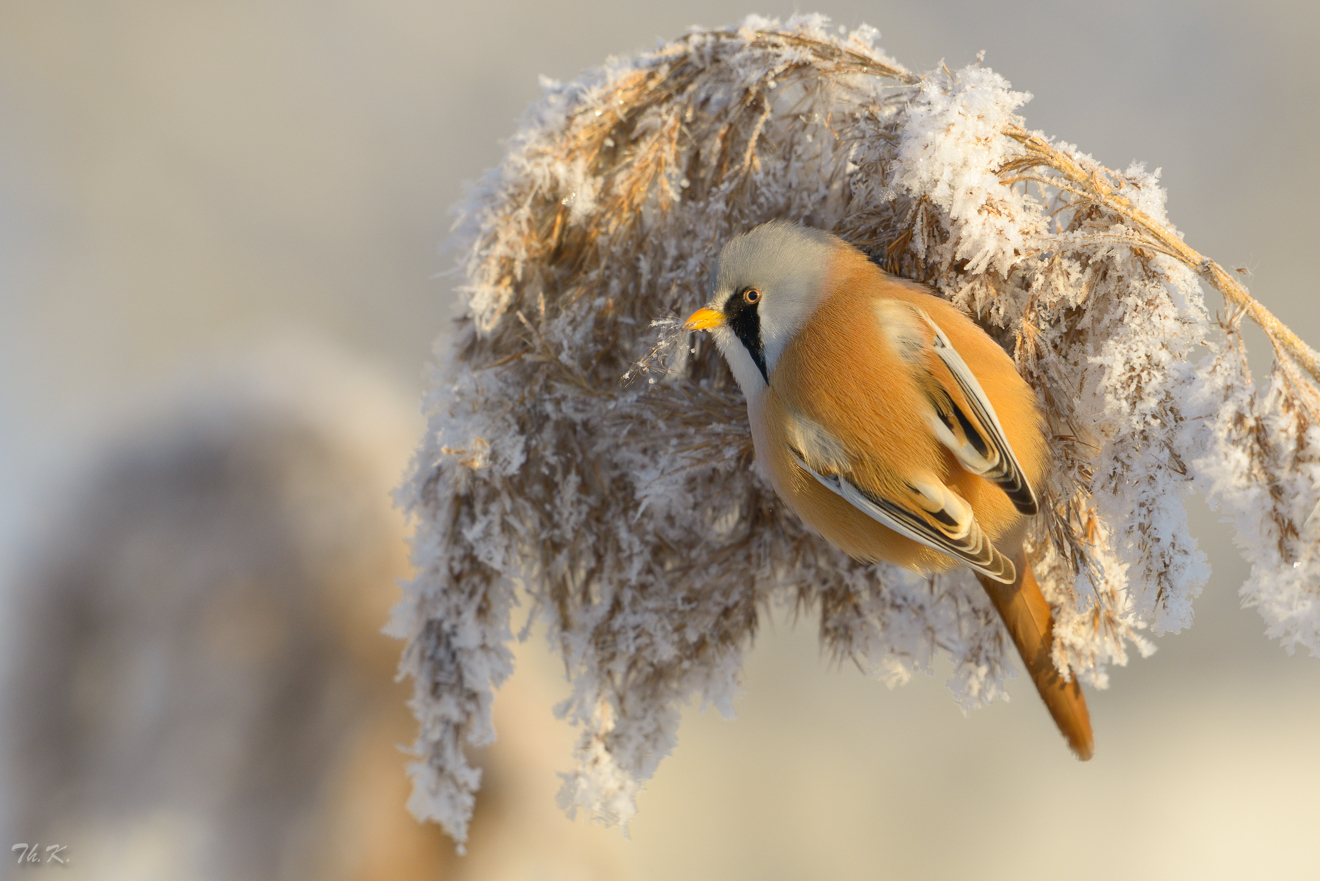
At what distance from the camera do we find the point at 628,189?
66 cm

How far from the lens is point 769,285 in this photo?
1.80 ft

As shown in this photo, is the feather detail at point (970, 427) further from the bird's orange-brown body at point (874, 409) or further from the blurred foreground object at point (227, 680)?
the blurred foreground object at point (227, 680)

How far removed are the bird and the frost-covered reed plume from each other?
0.04 metres

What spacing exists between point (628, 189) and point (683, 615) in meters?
0.39

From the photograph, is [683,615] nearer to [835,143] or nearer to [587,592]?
[587,592]

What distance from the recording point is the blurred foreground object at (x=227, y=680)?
1.02 m

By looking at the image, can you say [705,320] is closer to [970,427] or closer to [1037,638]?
[970,427]

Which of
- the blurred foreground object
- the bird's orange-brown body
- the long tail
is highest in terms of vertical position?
the bird's orange-brown body

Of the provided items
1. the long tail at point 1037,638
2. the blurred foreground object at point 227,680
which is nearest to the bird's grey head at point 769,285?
the long tail at point 1037,638

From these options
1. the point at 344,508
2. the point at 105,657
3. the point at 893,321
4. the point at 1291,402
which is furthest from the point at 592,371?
the point at 105,657

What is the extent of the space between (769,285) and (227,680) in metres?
0.97

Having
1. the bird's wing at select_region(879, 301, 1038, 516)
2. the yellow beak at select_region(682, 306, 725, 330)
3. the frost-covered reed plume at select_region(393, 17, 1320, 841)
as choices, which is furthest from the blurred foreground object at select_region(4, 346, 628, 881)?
the bird's wing at select_region(879, 301, 1038, 516)

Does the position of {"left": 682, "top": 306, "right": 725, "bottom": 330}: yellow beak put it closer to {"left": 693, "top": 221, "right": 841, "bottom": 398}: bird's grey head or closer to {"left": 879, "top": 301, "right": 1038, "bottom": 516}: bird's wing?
{"left": 693, "top": 221, "right": 841, "bottom": 398}: bird's grey head

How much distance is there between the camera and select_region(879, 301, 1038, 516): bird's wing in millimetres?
503
